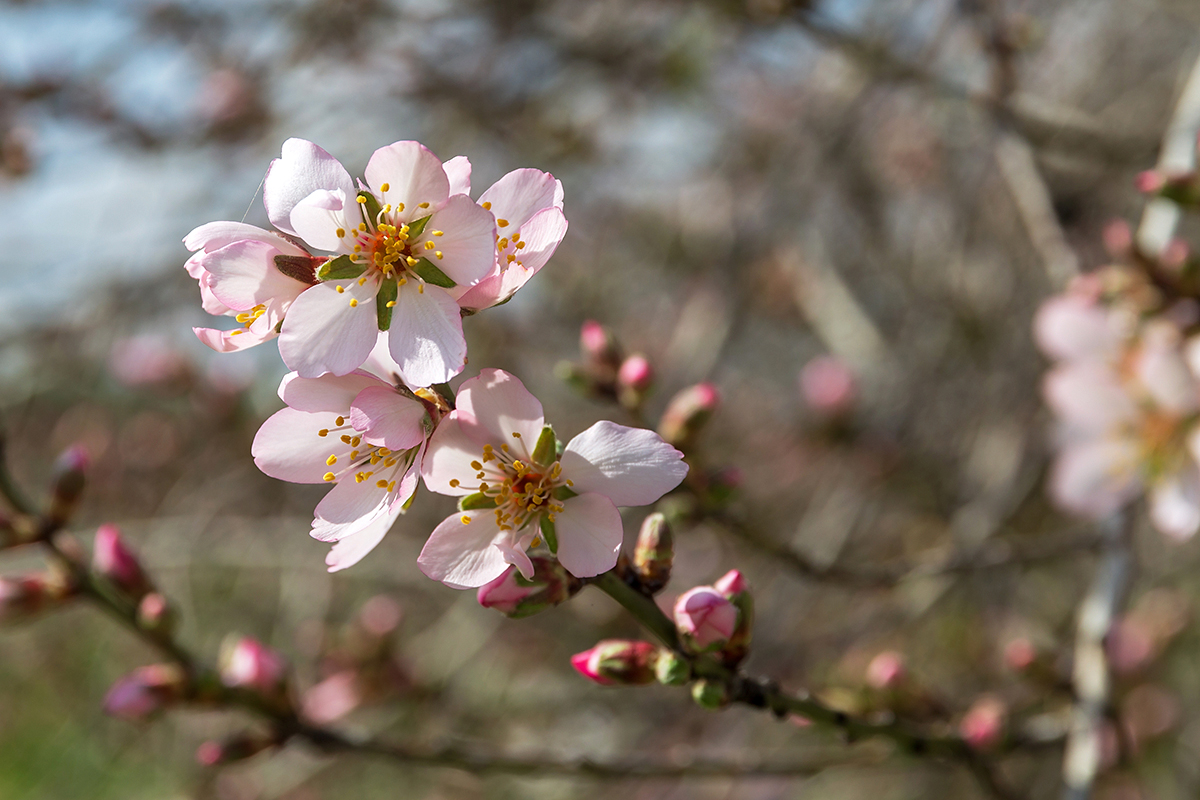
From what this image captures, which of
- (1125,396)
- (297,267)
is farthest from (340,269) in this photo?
(1125,396)

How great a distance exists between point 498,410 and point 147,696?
2.92 feet

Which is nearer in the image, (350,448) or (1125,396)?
(350,448)

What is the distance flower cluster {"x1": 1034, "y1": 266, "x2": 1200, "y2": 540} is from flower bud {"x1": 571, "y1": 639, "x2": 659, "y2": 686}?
1.23 m

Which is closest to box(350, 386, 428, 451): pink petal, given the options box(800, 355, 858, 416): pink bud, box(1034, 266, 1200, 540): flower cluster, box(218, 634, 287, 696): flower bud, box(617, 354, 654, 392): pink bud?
box(617, 354, 654, 392): pink bud

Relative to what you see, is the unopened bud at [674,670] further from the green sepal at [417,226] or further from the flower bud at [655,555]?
the green sepal at [417,226]

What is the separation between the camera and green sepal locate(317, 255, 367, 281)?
0.91 m

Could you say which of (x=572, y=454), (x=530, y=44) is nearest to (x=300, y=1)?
(x=530, y=44)

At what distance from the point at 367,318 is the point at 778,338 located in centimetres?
387

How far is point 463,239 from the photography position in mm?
915

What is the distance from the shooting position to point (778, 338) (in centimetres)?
458

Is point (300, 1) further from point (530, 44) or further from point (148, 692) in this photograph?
point (148, 692)

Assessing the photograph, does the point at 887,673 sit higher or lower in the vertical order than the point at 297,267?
lower

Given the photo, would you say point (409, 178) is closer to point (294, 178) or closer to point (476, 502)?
point (294, 178)

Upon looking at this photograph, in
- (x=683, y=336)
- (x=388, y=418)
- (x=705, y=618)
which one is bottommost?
(x=683, y=336)
